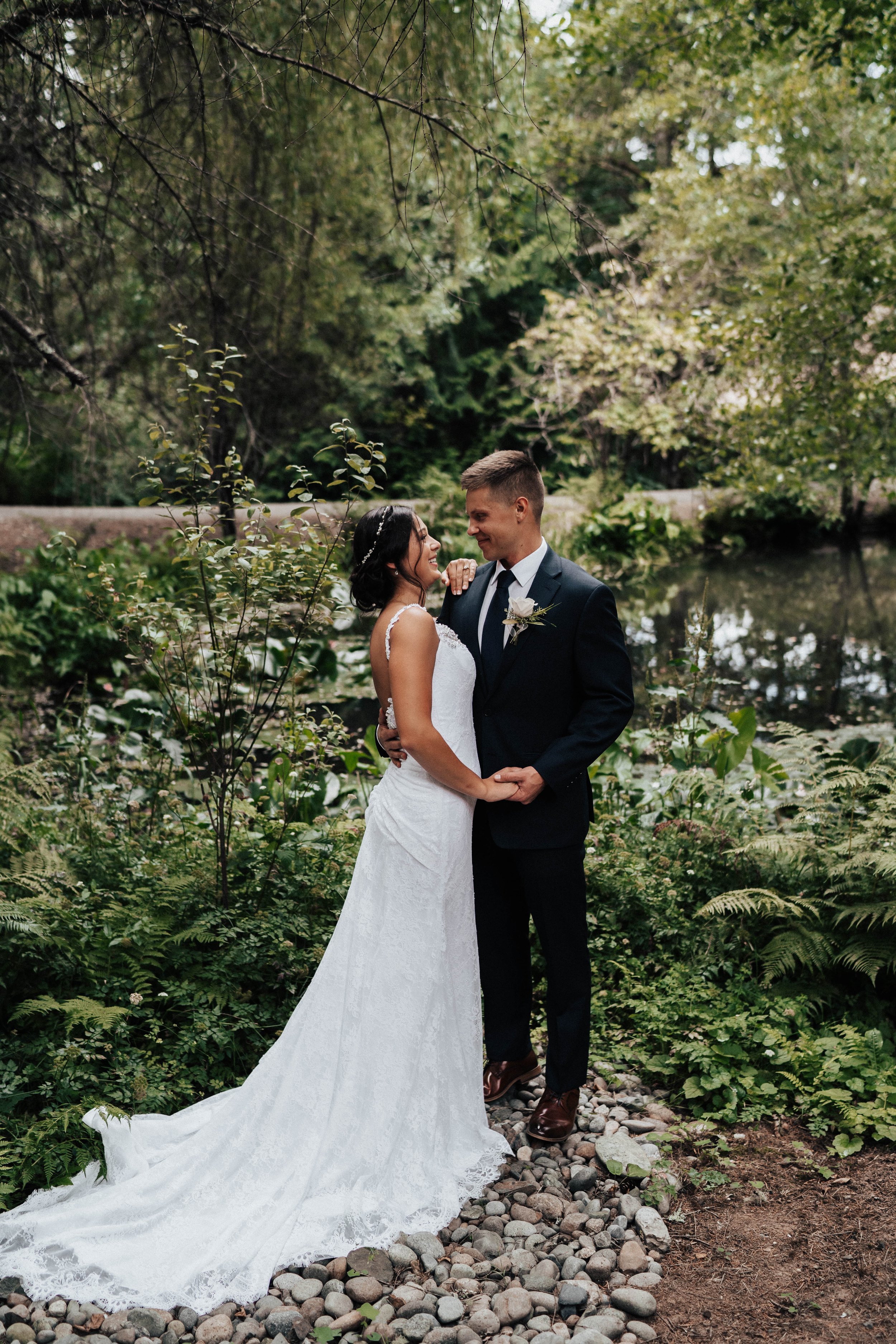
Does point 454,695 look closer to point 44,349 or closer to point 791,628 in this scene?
point 44,349

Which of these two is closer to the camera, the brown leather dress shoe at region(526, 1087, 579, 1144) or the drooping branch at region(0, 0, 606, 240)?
the brown leather dress shoe at region(526, 1087, 579, 1144)

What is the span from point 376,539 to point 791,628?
11393 millimetres

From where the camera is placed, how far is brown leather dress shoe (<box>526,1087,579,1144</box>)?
131 inches

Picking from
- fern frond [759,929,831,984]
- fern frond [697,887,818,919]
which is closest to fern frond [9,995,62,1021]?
fern frond [697,887,818,919]

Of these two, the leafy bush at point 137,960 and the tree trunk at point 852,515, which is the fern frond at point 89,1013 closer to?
the leafy bush at point 137,960

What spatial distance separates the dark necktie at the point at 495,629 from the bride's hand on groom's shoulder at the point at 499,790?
317 millimetres

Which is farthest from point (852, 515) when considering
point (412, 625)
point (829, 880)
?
point (412, 625)

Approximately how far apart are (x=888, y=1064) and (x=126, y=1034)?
8.53 ft

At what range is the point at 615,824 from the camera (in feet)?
17.4

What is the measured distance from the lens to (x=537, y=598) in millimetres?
3281

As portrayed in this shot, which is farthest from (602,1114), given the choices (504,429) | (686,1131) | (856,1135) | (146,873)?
(504,429)

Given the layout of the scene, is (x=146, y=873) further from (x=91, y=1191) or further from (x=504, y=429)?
(x=504, y=429)

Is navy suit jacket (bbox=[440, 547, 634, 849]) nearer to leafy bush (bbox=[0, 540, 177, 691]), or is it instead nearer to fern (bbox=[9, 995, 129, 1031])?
fern (bbox=[9, 995, 129, 1031])

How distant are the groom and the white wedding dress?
0.13 metres
